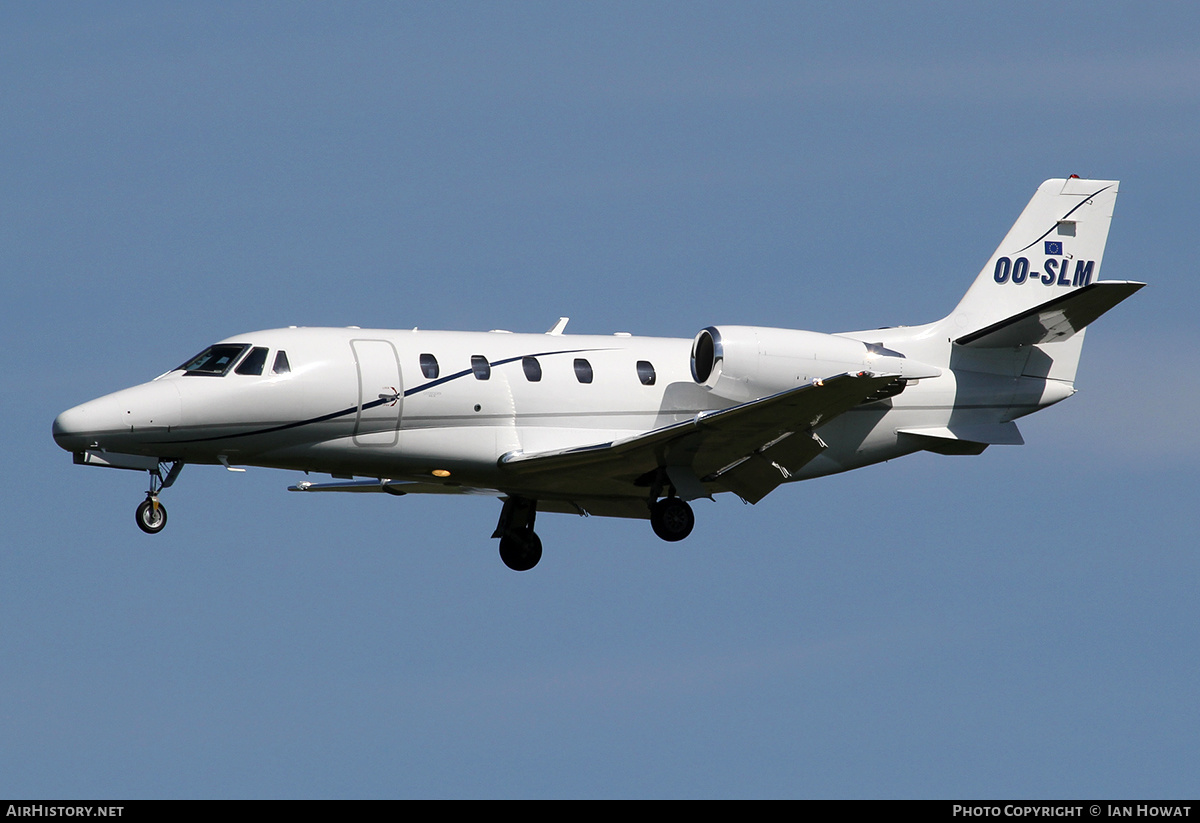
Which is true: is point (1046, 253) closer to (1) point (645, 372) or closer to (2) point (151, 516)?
(1) point (645, 372)

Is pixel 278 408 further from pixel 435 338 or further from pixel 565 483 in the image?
pixel 565 483

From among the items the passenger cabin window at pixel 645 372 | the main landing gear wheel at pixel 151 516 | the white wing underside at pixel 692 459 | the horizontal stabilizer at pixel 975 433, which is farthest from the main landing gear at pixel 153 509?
the horizontal stabilizer at pixel 975 433

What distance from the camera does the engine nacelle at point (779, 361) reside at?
25984mm

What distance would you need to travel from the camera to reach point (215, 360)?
24875mm

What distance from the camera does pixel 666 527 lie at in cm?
2623

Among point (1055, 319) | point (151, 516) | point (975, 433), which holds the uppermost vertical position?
point (1055, 319)

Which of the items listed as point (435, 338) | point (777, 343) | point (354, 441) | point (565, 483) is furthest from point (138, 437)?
point (777, 343)

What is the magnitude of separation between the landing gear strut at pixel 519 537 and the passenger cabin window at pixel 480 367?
3464mm

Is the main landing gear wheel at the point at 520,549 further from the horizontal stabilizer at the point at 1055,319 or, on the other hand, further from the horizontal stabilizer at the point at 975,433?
the horizontal stabilizer at the point at 1055,319

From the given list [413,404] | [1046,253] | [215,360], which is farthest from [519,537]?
[1046,253]

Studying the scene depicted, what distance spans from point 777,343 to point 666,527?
10.6ft

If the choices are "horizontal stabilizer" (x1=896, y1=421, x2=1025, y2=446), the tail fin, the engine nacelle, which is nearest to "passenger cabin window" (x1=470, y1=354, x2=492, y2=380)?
the engine nacelle

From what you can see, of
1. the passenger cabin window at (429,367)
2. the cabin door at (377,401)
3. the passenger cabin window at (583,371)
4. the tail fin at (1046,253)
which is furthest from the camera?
the tail fin at (1046,253)

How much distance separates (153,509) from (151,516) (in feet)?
0.35
